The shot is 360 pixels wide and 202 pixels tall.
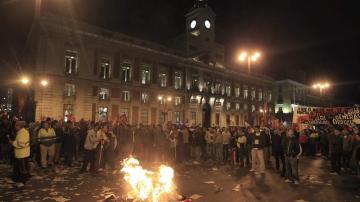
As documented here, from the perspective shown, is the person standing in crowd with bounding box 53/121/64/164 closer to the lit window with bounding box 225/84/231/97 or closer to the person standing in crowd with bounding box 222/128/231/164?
the person standing in crowd with bounding box 222/128/231/164

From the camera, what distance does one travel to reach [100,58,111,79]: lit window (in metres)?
36.9

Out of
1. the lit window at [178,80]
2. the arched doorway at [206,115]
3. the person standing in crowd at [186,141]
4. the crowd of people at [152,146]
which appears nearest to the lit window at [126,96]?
the lit window at [178,80]

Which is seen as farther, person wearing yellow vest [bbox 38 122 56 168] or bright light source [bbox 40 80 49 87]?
bright light source [bbox 40 80 49 87]

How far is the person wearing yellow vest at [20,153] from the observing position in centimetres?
947

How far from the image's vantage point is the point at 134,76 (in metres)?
40.2

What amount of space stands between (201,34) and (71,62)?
2627cm

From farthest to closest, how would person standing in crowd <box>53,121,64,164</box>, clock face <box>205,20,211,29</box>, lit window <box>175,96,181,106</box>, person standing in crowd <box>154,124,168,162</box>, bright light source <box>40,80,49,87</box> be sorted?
Answer: clock face <box>205,20,211,29</box>, lit window <box>175,96,181,106</box>, bright light source <box>40,80,49,87</box>, person standing in crowd <box>154,124,168,162</box>, person standing in crowd <box>53,121,64,164</box>

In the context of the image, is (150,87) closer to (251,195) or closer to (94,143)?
(94,143)

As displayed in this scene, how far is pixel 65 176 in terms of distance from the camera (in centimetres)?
1081

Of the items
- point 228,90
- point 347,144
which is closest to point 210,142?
point 347,144

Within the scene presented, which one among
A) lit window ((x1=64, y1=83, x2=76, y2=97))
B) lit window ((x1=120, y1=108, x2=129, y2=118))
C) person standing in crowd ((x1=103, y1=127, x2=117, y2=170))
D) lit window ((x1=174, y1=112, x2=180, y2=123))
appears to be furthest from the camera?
lit window ((x1=174, y1=112, x2=180, y2=123))

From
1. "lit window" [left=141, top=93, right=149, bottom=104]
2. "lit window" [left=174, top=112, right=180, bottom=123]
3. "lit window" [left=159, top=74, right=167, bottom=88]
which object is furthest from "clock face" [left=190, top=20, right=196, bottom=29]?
"lit window" [left=141, top=93, right=149, bottom=104]

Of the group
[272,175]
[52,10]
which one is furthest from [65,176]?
[52,10]

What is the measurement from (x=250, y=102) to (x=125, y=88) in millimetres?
33489
